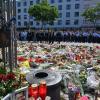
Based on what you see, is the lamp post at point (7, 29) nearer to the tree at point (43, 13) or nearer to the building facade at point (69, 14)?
the tree at point (43, 13)

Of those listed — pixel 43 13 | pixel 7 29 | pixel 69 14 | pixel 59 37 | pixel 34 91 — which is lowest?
pixel 69 14

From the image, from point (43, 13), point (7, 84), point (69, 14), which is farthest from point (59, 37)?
point (69, 14)

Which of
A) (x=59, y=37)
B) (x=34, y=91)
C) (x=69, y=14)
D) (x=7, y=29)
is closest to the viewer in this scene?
(x=34, y=91)

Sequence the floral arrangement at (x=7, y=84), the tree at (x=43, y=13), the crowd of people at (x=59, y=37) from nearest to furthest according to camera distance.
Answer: the floral arrangement at (x=7, y=84), the crowd of people at (x=59, y=37), the tree at (x=43, y=13)

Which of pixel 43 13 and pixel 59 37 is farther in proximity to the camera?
pixel 43 13

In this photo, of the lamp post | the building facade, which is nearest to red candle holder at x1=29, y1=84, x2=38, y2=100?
the lamp post

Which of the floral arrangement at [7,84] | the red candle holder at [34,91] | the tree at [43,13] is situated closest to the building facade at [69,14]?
the tree at [43,13]

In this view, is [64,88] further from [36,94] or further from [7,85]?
[7,85]

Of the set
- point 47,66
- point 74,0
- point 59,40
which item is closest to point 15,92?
point 47,66

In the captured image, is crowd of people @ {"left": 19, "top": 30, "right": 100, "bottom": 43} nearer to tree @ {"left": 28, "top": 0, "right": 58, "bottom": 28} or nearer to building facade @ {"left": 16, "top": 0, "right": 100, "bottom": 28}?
tree @ {"left": 28, "top": 0, "right": 58, "bottom": 28}

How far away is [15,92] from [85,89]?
3.75 meters

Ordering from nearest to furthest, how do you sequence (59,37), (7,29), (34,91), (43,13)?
(34,91) → (7,29) → (59,37) → (43,13)

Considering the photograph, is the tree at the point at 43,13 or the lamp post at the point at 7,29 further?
the tree at the point at 43,13

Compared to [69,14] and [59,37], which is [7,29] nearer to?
[59,37]
